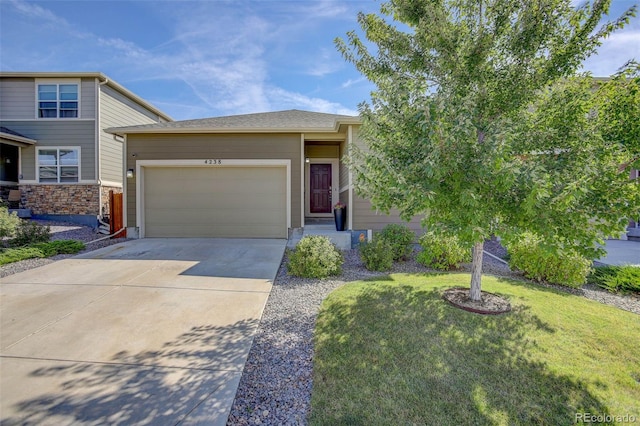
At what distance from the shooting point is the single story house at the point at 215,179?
8898 millimetres

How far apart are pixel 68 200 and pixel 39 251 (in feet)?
21.2

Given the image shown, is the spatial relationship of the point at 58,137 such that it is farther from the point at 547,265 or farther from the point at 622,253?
the point at 622,253

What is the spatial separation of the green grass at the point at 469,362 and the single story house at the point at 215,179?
18.0ft

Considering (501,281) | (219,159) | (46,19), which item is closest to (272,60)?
(219,159)

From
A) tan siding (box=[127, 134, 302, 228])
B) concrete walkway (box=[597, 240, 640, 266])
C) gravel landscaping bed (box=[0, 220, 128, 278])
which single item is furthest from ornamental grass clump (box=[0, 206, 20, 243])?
concrete walkway (box=[597, 240, 640, 266])

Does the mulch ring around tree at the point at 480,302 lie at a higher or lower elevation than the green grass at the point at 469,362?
higher

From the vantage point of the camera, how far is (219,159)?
353 inches

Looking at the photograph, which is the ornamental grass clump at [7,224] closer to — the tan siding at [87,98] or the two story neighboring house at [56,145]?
the two story neighboring house at [56,145]

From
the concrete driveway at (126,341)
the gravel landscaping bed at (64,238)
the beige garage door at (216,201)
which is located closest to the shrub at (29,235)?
the gravel landscaping bed at (64,238)

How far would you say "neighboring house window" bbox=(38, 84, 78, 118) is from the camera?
1170 centimetres

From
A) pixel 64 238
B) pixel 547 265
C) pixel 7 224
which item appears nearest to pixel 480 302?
pixel 547 265

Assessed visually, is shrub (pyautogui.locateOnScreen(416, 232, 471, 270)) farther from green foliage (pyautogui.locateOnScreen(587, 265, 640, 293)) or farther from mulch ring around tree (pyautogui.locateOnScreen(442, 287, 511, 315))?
green foliage (pyautogui.locateOnScreen(587, 265, 640, 293))

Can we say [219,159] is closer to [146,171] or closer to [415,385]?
[146,171]

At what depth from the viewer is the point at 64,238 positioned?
8898mm
